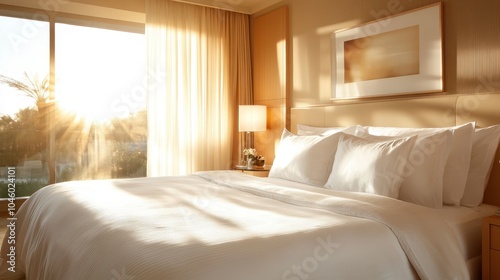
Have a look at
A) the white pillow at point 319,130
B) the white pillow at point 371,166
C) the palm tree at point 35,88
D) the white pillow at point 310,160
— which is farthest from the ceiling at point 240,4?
the white pillow at point 371,166

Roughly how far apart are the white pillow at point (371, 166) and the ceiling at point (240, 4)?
2.73 metres

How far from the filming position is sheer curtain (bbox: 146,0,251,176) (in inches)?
184

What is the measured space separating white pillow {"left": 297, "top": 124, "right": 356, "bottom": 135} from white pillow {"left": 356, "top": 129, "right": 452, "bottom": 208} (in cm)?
91

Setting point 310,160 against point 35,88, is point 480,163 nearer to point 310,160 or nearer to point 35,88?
point 310,160

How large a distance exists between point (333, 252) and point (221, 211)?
0.67 meters

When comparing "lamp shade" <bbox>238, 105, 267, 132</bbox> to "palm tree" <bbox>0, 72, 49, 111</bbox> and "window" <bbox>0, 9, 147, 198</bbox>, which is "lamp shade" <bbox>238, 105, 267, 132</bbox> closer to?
"window" <bbox>0, 9, 147, 198</bbox>

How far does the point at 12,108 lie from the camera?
457 centimetres

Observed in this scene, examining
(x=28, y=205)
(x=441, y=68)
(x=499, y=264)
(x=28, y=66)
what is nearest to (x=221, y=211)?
(x=499, y=264)

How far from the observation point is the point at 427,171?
2383 mm

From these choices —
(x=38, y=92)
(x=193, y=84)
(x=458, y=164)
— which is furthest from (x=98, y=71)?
(x=458, y=164)

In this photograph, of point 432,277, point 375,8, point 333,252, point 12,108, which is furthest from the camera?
point 12,108

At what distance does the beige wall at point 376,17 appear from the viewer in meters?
2.67

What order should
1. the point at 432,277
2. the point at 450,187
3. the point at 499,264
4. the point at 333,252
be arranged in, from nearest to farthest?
the point at 333,252 < the point at 432,277 < the point at 499,264 < the point at 450,187

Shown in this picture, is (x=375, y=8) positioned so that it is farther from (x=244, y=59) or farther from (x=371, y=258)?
(x=371, y=258)
